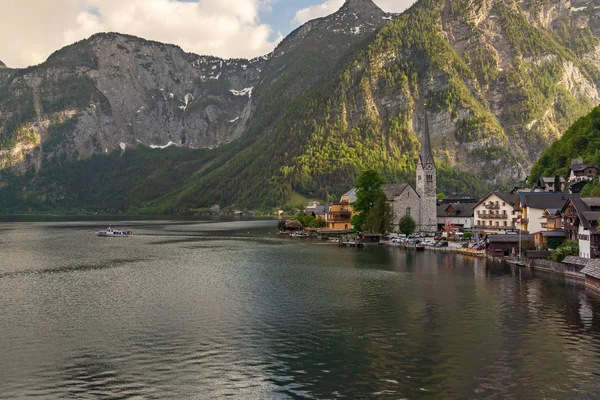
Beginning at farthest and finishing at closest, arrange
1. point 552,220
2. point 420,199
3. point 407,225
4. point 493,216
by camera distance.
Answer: point 420,199
point 407,225
point 493,216
point 552,220

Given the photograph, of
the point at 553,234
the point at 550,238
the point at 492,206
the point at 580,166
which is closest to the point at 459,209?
the point at 492,206

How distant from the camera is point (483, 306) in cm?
6431

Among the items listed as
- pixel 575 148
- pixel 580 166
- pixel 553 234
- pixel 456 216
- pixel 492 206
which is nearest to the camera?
pixel 553 234

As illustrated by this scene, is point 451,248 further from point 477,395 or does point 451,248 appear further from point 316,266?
point 477,395

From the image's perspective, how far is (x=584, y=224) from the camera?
83.9 m

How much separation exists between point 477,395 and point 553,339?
56.2 feet

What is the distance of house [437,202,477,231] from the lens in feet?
541

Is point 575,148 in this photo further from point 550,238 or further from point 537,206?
point 550,238

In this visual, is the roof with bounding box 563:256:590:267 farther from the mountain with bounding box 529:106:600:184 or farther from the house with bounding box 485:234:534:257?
the mountain with bounding box 529:106:600:184

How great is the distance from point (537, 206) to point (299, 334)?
81.3 meters

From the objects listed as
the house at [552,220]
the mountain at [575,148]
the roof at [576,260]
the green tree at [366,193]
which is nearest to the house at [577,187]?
the mountain at [575,148]

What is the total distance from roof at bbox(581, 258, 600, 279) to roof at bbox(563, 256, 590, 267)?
118 inches

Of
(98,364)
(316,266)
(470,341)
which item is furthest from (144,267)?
(470,341)

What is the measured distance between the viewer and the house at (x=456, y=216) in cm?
16500
